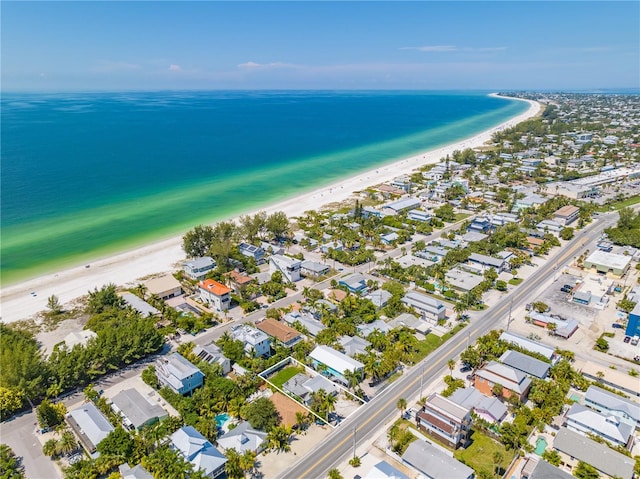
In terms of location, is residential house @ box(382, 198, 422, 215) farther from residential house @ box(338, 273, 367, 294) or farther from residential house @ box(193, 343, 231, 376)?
residential house @ box(193, 343, 231, 376)

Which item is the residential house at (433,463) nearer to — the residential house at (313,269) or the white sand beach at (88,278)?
the residential house at (313,269)

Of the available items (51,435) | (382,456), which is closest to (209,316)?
(51,435)

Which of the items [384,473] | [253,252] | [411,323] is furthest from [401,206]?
[384,473]

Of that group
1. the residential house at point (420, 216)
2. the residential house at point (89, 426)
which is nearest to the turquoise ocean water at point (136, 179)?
the residential house at point (420, 216)

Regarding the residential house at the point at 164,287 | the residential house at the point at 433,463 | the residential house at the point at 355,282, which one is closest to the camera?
the residential house at the point at 433,463

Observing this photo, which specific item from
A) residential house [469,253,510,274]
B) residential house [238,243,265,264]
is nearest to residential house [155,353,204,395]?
residential house [238,243,265,264]

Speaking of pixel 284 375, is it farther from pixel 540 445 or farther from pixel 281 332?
pixel 540 445
